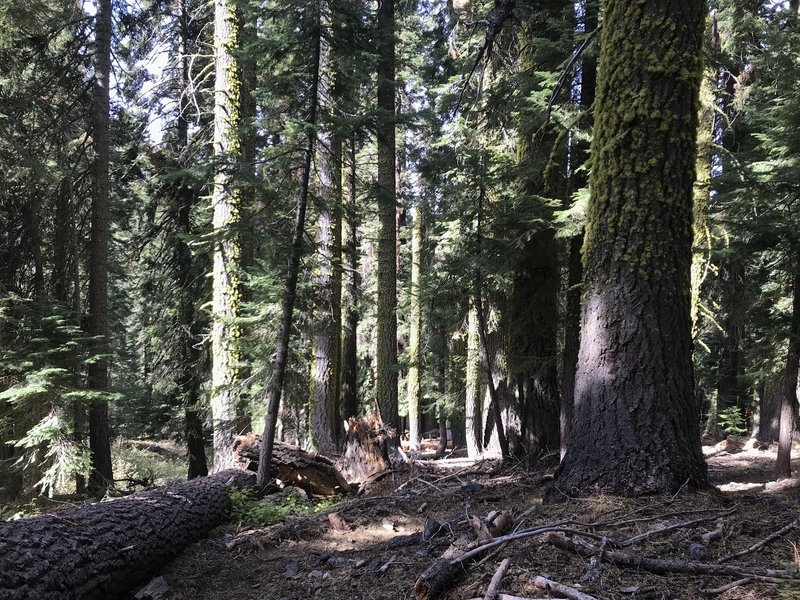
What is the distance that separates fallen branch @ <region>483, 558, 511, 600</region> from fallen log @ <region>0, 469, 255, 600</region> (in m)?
3.05

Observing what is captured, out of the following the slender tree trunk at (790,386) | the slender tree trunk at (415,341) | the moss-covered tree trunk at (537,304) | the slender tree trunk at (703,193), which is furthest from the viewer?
the slender tree trunk at (415,341)

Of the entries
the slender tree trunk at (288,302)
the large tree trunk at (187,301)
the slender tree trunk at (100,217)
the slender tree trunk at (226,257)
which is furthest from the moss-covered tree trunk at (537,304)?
the slender tree trunk at (100,217)

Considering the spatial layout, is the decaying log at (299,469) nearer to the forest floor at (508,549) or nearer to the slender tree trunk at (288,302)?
the slender tree trunk at (288,302)

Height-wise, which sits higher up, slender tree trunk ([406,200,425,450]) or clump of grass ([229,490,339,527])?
slender tree trunk ([406,200,425,450])

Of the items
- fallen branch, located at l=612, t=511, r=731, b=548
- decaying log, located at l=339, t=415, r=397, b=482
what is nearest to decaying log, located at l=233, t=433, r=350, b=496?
decaying log, located at l=339, t=415, r=397, b=482

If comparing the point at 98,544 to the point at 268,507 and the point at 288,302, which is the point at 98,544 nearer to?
the point at 268,507

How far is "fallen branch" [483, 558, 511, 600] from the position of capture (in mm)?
2764

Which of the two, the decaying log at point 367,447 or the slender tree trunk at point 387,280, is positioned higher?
the slender tree trunk at point 387,280

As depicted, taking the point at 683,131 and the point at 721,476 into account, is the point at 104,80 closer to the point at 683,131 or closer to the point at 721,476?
the point at 683,131

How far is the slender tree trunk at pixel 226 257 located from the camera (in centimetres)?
907

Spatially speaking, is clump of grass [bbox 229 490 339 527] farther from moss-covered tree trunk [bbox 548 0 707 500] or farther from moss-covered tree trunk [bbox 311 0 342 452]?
moss-covered tree trunk [bbox 548 0 707 500]

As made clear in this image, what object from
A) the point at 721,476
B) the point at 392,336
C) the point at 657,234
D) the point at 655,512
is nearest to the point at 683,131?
the point at 657,234

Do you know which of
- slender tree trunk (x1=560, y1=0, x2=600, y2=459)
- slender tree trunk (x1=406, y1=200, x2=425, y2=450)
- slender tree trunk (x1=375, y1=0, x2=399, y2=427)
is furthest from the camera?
slender tree trunk (x1=406, y1=200, x2=425, y2=450)

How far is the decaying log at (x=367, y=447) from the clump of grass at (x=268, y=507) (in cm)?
103
